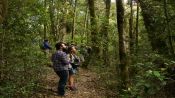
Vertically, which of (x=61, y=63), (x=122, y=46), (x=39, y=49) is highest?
(x=122, y=46)

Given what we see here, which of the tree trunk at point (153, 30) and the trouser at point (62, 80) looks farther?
the tree trunk at point (153, 30)

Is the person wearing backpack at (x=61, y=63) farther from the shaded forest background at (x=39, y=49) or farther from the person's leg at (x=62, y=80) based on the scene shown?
the shaded forest background at (x=39, y=49)

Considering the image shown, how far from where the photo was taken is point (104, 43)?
68.2ft

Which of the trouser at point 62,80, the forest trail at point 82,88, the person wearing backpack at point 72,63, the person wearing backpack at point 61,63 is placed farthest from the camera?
the person wearing backpack at point 72,63

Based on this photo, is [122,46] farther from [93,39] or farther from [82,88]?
[93,39]

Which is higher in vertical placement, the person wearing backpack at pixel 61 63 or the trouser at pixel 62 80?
the person wearing backpack at pixel 61 63

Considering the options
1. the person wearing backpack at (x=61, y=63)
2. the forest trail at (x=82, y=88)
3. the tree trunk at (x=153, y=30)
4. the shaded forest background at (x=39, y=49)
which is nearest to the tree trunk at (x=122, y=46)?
the shaded forest background at (x=39, y=49)

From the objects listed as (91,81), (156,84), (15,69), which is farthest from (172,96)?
(156,84)

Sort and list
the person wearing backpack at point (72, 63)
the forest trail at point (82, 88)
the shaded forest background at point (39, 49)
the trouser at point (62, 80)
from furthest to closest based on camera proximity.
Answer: the person wearing backpack at point (72, 63)
the forest trail at point (82, 88)
the trouser at point (62, 80)
the shaded forest background at point (39, 49)

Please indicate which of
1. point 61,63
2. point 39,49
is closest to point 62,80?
point 61,63

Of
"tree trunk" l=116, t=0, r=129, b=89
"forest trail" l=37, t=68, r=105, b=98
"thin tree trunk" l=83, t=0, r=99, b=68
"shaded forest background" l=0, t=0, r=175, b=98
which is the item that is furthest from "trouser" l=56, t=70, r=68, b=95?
"thin tree trunk" l=83, t=0, r=99, b=68

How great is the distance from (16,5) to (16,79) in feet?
9.19

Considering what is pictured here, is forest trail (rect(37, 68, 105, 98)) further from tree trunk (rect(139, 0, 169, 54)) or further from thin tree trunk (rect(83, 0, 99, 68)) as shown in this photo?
tree trunk (rect(139, 0, 169, 54))

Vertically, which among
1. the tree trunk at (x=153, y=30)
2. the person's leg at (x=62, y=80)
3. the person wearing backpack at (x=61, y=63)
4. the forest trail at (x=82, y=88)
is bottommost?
the forest trail at (x=82, y=88)
